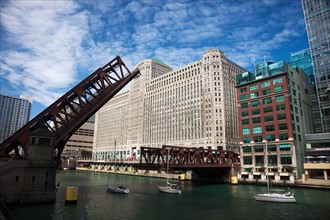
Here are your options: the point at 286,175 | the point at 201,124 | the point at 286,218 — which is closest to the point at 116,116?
the point at 201,124

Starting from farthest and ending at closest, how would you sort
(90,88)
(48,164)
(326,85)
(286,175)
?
(326,85)
(286,175)
(90,88)
(48,164)

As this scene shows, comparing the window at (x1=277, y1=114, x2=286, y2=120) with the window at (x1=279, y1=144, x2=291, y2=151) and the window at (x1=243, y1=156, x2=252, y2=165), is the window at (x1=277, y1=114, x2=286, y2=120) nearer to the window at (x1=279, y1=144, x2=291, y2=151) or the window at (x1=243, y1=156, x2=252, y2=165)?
the window at (x1=279, y1=144, x2=291, y2=151)

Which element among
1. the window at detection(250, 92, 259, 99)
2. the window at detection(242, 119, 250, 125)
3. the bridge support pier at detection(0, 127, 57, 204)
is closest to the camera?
the bridge support pier at detection(0, 127, 57, 204)

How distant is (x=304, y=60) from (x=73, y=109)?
11468 cm

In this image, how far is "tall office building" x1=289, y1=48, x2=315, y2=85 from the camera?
4319 inches

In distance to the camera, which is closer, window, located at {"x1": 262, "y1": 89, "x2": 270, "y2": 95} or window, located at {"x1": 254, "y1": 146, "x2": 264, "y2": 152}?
window, located at {"x1": 254, "y1": 146, "x2": 264, "y2": 152}

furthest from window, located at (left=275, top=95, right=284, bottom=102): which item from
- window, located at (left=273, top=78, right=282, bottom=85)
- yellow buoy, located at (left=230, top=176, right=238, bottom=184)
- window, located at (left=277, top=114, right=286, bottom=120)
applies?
yellow buoy, located at (left=230, top=176, right=238, bottom=184)

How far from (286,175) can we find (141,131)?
10520cm

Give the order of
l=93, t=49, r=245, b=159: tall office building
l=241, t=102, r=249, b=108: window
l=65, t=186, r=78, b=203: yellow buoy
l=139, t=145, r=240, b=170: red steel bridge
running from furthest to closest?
l=93, t=49, r=245, b=159: tall office building → l=241, t=102, r=249, b=108: window → l=139, t=145, r=240, b=170: red steel bridge → l=65, t=186, r=78, b=203: yellow buoy

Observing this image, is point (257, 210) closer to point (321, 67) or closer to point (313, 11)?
point (321, 67)

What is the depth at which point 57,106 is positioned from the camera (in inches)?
1586

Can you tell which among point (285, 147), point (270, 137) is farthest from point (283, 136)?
point (270, 137)

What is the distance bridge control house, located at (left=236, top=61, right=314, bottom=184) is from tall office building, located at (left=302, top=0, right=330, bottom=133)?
5.89 meters

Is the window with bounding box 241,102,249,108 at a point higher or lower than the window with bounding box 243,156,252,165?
higher
